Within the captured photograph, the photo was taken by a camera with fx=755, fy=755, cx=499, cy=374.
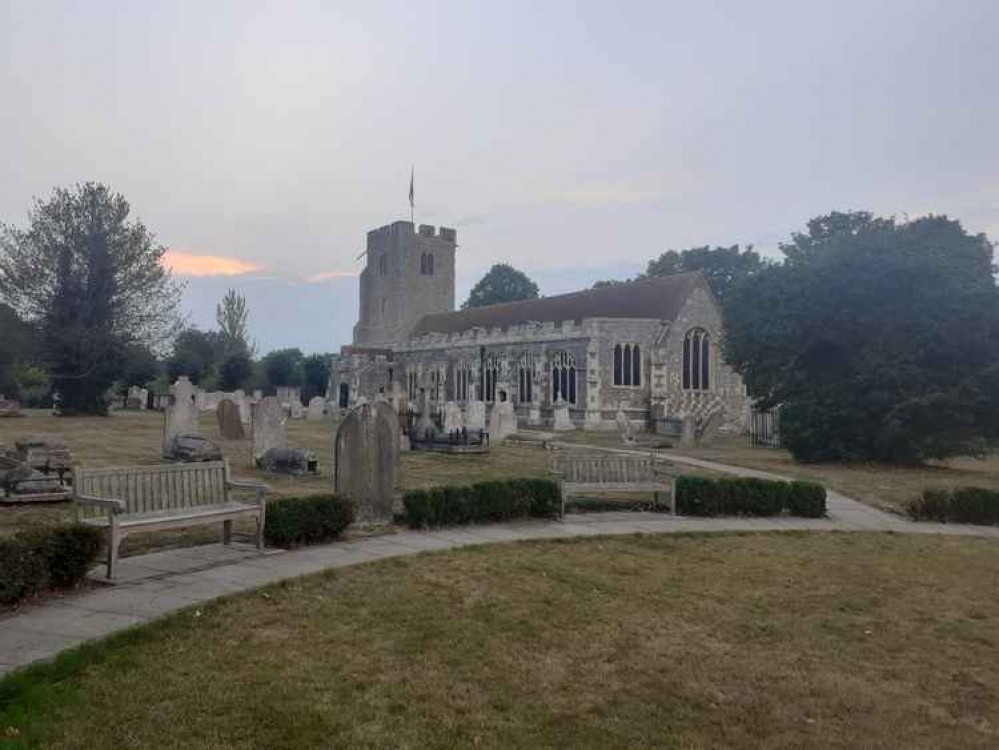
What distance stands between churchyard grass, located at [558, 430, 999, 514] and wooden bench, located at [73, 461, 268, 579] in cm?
1052

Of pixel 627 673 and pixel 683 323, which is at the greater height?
pixel 683 323

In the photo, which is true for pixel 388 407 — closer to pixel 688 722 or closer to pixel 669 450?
pixel 688 722

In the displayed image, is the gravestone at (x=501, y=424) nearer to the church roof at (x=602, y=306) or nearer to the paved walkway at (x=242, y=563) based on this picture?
the church roof at (x=602, y=306)

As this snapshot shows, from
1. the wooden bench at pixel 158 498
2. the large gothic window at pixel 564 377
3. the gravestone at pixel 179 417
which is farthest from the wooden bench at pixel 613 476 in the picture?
the large gothic window at pixel 564 377

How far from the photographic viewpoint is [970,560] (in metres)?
8.76

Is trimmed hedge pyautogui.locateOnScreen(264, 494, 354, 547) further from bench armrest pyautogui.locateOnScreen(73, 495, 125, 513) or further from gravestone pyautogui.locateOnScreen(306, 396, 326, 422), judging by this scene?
gravestone pyautogui.locateOnScreen(306, 396, 326, 422)

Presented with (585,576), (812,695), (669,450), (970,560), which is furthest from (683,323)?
(812,695)

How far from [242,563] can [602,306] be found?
118 ft

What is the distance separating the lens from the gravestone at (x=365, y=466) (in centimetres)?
930

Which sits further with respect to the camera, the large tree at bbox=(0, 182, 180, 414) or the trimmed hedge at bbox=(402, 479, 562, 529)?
Result: the large tree at bbox=(0, 182, 180, 414)

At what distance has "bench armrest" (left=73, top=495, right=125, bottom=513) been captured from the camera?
640cm

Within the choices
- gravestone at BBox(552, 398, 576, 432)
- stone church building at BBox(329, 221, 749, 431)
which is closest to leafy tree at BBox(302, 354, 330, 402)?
stone church building at BBox(329, 221, 749, 431)

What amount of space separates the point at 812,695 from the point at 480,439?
15.9 meters

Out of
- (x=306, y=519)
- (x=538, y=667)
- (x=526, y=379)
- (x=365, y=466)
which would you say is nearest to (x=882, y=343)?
(x=365, y=466)
